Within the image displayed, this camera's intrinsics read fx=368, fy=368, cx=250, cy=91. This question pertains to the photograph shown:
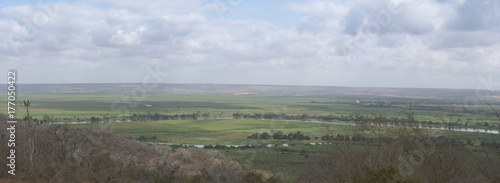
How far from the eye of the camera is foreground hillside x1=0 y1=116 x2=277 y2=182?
2355 cm

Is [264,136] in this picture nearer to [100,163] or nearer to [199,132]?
[199,132]

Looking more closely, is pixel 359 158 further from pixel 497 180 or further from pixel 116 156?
pixel 116 156

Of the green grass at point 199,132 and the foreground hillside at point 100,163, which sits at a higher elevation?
the foreground hillside at point 100,163

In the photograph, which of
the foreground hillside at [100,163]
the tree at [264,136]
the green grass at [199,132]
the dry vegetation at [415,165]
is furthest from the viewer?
the tree at [264,136]

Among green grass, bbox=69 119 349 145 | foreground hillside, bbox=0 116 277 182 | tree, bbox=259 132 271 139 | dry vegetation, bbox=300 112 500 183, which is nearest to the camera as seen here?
dry vegetation, bbox=300 112 500 183

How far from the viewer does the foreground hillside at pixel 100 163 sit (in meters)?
23.5

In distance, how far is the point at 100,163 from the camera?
3148 cm

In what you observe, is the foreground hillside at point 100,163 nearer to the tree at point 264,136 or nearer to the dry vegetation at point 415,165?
the dry vegetation at point 415,165

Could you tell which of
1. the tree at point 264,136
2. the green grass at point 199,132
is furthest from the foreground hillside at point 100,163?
the tree at point 264,136

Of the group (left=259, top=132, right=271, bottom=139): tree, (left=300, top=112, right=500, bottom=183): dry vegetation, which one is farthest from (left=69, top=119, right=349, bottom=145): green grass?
(left=300, top=112, right=500, bottom=183): dry vegetation

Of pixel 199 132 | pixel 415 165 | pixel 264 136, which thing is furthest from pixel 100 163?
pixel 199 132

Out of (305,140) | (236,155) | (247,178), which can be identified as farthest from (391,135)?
(305,140)

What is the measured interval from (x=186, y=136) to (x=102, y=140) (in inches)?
1349

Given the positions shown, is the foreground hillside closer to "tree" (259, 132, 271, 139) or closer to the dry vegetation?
the dry vegetation
